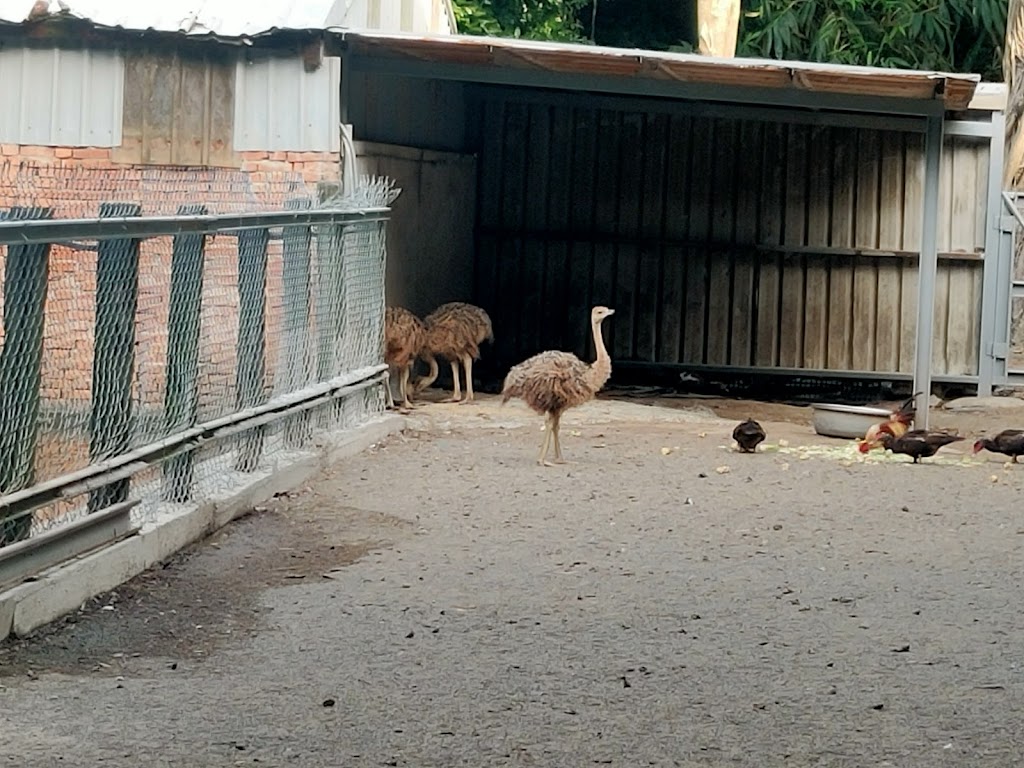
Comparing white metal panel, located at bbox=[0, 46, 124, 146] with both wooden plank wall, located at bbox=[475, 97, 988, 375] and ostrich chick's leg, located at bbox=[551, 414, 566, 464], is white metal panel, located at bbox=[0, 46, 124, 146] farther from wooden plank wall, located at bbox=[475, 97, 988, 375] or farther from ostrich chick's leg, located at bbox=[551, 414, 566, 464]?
wooden plank wall, located at bbox=[475, 97, 988, 375]

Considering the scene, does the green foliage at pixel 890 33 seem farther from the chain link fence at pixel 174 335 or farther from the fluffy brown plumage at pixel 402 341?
the chain link fence at pixel 174 335

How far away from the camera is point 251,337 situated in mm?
10391

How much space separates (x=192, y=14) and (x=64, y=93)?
1.26m

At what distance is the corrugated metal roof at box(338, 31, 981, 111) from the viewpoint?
13.5 meters

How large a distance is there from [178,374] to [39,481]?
5.72 feet

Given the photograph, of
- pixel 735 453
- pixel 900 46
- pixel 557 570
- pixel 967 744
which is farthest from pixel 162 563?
pixel 900 46

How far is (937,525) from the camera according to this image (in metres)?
10.2

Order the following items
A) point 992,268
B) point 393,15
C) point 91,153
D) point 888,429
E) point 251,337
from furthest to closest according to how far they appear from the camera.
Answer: point 393,15
point 992,268
point 91,153
point 888,429
point 251,337

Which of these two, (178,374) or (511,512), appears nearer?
(178,374)

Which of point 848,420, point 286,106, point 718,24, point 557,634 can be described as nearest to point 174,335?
point 557,634

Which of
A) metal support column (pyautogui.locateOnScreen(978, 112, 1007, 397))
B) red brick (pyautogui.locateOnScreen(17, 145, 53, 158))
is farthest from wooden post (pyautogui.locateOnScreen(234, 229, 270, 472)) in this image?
metal support column (pyautogui.locateOnScreen(978, 112, 1007, 397))

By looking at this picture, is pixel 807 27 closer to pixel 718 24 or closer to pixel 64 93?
pixel 718 24

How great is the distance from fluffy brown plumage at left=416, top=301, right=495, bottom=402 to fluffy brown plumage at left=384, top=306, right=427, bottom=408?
0.79ft

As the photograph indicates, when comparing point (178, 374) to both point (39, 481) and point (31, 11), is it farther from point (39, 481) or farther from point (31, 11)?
point (31, 11)
